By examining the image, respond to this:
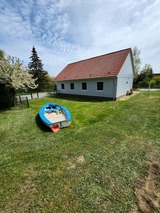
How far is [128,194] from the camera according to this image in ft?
6.89

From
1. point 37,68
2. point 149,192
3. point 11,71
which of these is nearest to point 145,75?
point 37,68

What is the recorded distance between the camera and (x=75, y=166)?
284cm

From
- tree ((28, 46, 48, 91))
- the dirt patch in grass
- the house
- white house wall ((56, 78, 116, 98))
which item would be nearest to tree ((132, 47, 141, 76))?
the house

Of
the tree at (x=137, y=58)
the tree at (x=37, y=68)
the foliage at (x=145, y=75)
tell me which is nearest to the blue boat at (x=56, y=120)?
the tree at (x=37, y=68)

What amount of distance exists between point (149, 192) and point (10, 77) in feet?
30.3

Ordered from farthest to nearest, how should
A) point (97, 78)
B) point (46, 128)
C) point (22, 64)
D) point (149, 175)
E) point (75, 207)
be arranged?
1. point (97, 78)
2. point (22, 64)
3. point (46, 128)
4. point (149, 175)
5. point (75, 207)

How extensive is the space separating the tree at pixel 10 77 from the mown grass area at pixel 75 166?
4.16 m

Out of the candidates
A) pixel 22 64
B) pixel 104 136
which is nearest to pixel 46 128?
pixel 104 136

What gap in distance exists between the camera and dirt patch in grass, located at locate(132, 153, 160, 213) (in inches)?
Answer: 73.5

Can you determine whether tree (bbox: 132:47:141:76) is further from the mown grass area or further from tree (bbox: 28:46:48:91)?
the mown grass area

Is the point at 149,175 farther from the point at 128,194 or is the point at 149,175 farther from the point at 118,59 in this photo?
the point at 118,59

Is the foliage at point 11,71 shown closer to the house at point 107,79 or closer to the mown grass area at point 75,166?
the mown grass area at point 75,166

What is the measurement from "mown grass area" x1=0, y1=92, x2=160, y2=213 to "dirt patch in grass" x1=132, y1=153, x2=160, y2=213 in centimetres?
10

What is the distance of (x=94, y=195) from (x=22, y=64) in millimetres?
9389
